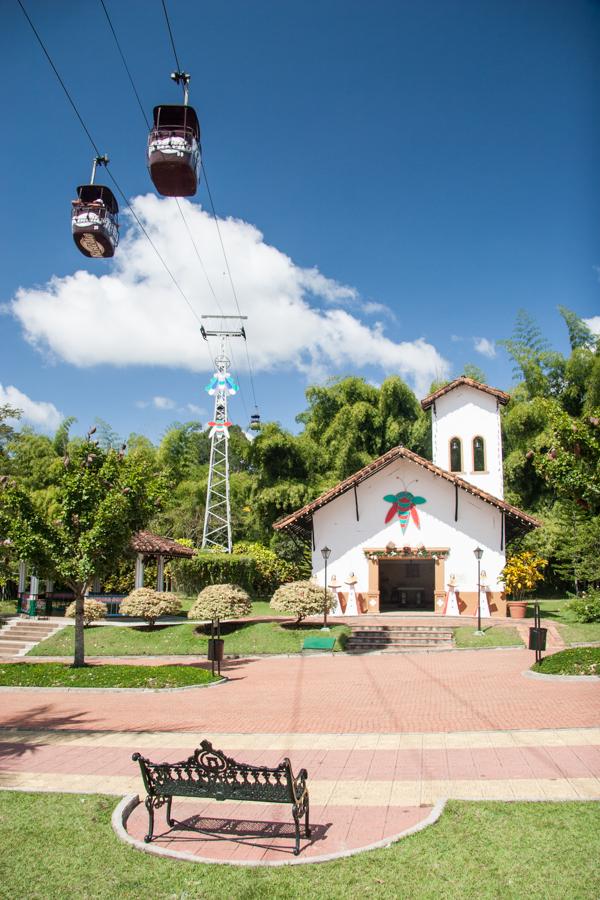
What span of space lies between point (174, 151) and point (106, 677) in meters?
11.3

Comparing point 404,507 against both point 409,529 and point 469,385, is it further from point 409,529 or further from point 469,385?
point 469,385

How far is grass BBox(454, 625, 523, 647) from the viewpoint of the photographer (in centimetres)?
1961

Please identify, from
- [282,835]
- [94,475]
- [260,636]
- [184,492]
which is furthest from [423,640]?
[184,492]

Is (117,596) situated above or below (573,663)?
above

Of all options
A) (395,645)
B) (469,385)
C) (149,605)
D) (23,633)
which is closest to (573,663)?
(395,645)

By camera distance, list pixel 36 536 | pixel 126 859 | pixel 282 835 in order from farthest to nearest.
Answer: pixel 36 536 < pixel 282 835 < pixel 126 859

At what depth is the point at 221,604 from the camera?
2086cm

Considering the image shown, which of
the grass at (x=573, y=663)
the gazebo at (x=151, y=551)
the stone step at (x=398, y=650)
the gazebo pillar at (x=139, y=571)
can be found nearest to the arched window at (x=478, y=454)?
the stone step at (x=398, y=650)

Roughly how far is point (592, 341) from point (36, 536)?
32.4m

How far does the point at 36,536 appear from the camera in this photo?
16.2m

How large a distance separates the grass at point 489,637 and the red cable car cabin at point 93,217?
1490 cm

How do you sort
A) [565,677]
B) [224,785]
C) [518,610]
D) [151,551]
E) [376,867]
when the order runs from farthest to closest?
[151,551], [518,610], [565,677], [224,785], [376,867]

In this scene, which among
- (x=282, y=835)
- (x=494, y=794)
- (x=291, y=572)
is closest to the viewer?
(x=282, y=835)

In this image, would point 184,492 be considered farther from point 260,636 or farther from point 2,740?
point 2,740
